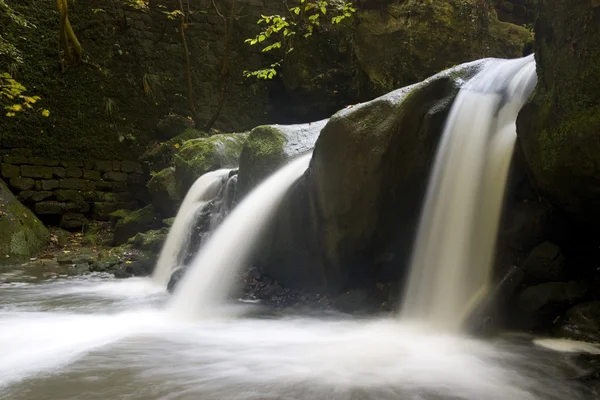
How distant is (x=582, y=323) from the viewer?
2834 mm

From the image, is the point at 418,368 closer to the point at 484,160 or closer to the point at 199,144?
the point at 484,160

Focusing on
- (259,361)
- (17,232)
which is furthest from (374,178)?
(17,232)

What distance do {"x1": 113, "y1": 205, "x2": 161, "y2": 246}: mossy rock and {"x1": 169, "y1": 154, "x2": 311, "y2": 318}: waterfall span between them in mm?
3423

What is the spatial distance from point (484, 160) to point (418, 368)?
6.68ft

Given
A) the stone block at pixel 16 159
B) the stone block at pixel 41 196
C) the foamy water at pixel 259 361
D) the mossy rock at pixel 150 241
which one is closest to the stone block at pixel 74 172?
the stone block at pixel 41 196

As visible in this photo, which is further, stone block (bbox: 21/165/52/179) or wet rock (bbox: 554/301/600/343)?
stone block (bbox: 21/165/52/179)

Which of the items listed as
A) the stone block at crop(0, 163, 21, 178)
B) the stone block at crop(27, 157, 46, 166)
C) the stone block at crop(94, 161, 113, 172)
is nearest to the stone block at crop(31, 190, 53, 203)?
the stone block at crop(0, 163, 21, 178)

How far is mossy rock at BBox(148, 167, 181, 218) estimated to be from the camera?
309 inches

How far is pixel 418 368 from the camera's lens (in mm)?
2434

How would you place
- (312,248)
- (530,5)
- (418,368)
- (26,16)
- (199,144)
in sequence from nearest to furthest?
(418,368), (312,248), (199,144), (26,16), (530,5)

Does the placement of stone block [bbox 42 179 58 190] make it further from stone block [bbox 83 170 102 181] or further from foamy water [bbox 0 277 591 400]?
foamy water [bbox 0 277 591 400]

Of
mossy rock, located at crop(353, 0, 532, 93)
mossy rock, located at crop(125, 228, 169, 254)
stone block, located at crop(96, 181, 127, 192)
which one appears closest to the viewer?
mossy rock, located at crop(125, 228, 169, 254)

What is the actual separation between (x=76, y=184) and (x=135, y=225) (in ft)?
8.05

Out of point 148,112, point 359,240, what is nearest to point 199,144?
point 148,112
